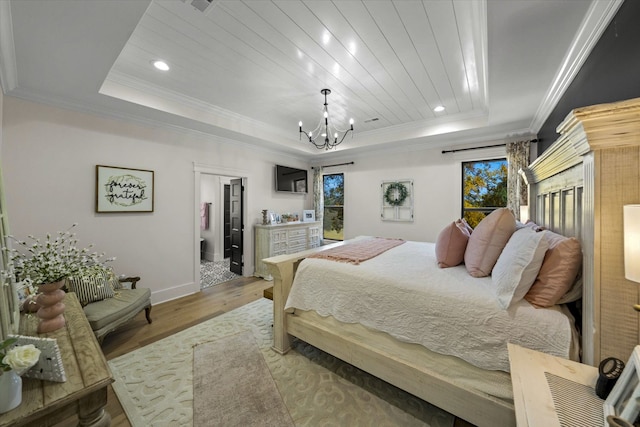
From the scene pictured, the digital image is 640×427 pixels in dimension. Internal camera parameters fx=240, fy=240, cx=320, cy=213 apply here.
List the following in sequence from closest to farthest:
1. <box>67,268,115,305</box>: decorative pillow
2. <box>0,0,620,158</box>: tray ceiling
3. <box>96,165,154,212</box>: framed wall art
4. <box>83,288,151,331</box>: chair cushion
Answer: <box>0,0,620,158</box>: tray ceiling < <box>83,288,151,331</box>: chair cushion < <box>67,268,115,305</box>: decorative pillow < <box>96,165,154,212</box>: framed wall art

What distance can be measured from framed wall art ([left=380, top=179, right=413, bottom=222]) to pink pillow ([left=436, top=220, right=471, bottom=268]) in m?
2.51

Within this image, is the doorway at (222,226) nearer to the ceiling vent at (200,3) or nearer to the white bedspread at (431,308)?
the white bedspread at (431,308)

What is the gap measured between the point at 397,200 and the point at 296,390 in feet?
12.2

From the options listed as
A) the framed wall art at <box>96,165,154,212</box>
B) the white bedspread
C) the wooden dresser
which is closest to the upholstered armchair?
the framed wall art at <box>96,165,154,212</box>

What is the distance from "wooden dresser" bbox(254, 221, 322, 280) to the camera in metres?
4.50

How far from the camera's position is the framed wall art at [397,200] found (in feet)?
15.1

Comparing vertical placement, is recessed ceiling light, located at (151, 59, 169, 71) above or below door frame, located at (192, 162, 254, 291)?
above

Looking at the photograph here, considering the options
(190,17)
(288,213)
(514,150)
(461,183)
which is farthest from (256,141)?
(514,150)

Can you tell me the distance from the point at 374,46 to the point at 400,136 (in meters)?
2.28

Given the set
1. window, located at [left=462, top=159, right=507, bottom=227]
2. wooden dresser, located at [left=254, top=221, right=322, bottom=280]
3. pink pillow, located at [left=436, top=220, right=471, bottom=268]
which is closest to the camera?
pink pillow, located at [left=436, top=220, right=471, bottom=268]

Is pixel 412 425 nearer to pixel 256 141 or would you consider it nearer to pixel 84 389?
pixel 84 389

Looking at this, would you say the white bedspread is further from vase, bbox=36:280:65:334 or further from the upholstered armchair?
the upholstered armchair

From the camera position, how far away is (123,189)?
3.04m

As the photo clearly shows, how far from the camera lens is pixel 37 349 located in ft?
3.02
